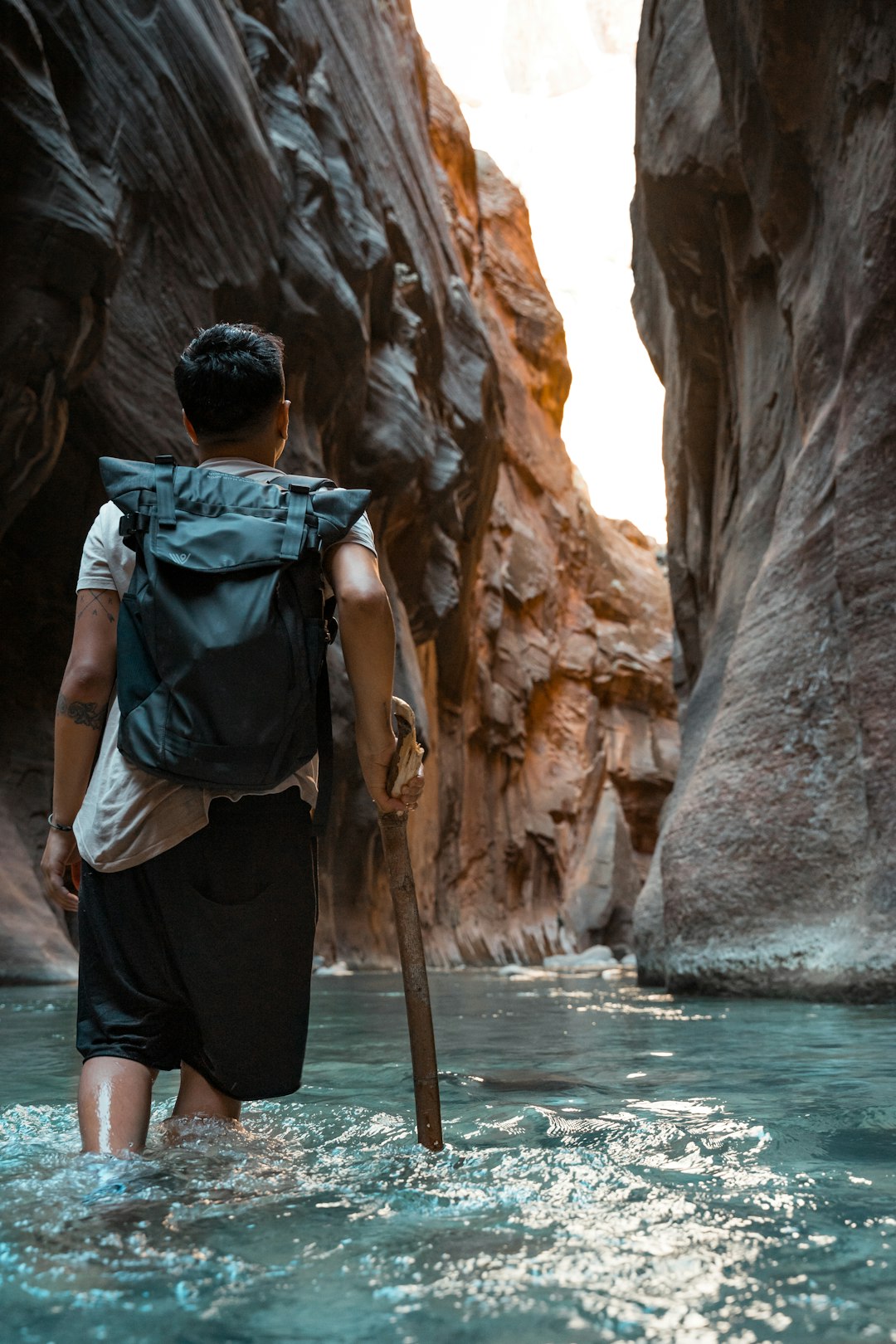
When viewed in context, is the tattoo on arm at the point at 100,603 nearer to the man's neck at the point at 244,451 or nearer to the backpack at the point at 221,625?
the backpack at the point at 221,625

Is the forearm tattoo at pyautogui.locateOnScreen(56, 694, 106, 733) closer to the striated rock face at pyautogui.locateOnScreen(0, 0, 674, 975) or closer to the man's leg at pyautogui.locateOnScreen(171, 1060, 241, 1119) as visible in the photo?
the man's leg at pyautogui.locateOnScreen(171, 1060, 241, 1119)

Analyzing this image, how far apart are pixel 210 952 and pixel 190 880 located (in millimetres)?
124

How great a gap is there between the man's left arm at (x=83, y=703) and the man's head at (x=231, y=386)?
0.37 meters

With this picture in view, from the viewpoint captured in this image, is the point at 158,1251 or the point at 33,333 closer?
the point at 158,1251

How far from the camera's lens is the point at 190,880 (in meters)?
1.93

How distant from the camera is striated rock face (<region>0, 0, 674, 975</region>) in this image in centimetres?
941

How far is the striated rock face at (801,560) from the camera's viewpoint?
236 inches

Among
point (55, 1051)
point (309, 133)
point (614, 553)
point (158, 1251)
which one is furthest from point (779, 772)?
point (614, 553)

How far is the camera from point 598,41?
83500mm

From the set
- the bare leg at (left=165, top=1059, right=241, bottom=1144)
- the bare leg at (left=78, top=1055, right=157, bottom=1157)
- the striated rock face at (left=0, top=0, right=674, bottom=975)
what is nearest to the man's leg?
the bare leg at (left=165, top=1059, right=241, bottom=1144)

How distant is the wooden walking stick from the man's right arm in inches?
0.9

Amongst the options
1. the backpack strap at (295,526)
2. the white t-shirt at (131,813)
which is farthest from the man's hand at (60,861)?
the backpack strap at (295,526)

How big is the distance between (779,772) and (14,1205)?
224 inches

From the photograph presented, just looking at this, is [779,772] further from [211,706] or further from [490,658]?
[490,658]
